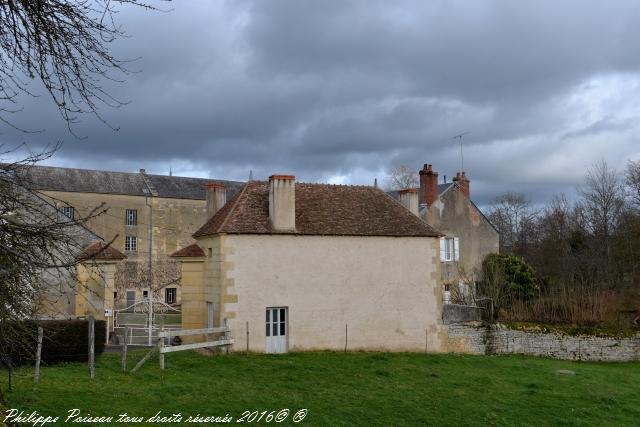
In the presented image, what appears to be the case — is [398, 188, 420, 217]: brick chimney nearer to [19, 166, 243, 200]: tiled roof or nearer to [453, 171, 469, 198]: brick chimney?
[453, 171, 469, 198]: brick chimney

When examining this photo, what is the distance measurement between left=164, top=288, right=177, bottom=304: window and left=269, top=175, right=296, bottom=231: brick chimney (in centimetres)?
2567

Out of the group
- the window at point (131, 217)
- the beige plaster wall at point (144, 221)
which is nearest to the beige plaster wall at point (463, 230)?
the beige plaster wall at point (144, 221)

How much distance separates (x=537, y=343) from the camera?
70.3ft

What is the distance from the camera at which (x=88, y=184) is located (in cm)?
4038

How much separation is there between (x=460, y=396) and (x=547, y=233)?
35.1m

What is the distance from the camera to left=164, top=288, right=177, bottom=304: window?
42.4m

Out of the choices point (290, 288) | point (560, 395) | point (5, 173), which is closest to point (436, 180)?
point (290, 288)

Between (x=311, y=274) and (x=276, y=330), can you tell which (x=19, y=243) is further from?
(x=311, y=274)

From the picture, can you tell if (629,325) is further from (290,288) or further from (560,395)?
(290,288)

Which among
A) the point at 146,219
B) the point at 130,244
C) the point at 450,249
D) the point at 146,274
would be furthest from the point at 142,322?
the point at 450,249

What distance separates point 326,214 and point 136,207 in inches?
1000

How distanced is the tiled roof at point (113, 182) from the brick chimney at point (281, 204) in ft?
77.5

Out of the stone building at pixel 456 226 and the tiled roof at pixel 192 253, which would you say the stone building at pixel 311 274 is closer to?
the tiled roof at pixel 192 253

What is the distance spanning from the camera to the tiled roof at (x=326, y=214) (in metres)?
19.0
